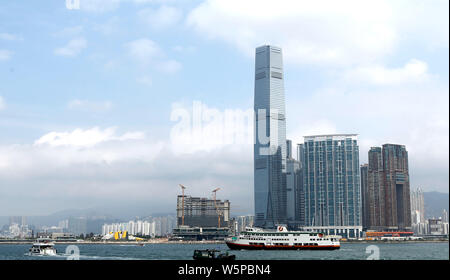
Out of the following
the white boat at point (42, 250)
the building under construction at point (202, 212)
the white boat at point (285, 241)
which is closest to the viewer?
the white boat at point (42, 250)

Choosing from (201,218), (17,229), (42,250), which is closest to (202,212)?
(201,218)

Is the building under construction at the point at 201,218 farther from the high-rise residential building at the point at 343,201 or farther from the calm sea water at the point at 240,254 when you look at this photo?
the calm sea water at the point at 240,254

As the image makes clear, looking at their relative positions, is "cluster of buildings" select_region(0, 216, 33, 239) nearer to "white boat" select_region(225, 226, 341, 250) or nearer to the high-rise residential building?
the high-rise residential building

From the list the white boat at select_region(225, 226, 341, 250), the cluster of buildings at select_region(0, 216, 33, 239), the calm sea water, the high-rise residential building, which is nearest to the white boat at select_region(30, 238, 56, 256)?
the calm sea water

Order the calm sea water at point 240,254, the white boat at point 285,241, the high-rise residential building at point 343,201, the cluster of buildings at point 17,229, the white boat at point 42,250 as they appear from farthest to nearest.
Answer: the high-rise residential building at point 343,201, the cluster of buildings at point 17,229, the white boat at point 285,241, the calm sea water at point 240,254, the white boat at point 42,250

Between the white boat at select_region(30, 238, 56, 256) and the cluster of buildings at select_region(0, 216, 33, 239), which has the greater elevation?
the white boat at select_region(30, 238, 56, 256)

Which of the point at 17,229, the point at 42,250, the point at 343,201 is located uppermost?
the point at 343,201

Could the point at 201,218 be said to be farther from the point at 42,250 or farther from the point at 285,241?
the point at 42,250

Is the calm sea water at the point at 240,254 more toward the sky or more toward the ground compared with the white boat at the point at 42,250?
more toward the ground

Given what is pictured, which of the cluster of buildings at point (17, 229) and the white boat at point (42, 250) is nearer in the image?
the white boat at point (42, 250)

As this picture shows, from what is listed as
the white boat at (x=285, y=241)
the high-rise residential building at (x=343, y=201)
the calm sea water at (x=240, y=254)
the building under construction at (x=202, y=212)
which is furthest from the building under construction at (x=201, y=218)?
the white boat at (x=285, y=241)
